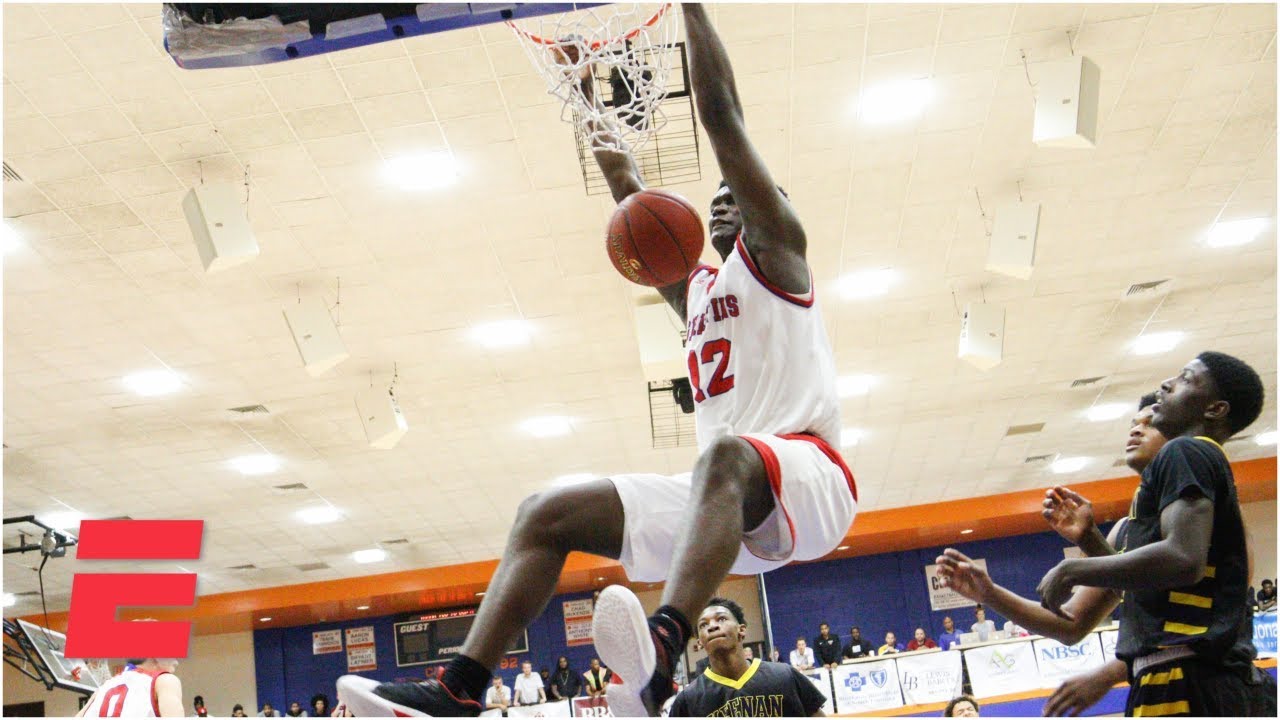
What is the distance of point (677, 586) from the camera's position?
229 cm

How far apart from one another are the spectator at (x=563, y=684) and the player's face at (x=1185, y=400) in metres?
14.4

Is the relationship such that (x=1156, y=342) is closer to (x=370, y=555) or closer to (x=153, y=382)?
(x=153, y=382)

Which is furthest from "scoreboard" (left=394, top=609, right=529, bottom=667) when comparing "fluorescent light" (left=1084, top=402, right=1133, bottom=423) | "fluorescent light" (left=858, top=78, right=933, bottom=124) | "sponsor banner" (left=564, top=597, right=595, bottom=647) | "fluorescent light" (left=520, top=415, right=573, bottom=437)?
"fluorescent light" (left=858, top=78, right=933, bottom=124)

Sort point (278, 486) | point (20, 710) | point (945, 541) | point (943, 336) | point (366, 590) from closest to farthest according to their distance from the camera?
point (943, 336) < point (278, 486) < point (366, 590) < point (945, 541) < point (20, 710)

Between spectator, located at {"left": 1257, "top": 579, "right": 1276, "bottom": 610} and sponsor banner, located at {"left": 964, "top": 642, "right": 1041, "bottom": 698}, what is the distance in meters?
3.13

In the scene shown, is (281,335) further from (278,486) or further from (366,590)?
(366,590)

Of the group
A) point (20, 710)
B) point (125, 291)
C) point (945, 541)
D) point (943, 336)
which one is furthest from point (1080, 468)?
point (20, 710)

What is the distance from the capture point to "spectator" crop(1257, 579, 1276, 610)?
1421 centimetres

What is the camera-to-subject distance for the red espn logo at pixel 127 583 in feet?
49.3

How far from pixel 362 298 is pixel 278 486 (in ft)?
19.6

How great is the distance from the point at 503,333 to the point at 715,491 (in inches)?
318

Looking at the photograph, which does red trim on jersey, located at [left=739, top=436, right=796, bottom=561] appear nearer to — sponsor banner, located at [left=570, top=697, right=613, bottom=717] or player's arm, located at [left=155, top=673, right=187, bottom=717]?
player's arm, located at [left=155, top=673, right=187, bottom=717]

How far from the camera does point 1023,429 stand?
15.2m

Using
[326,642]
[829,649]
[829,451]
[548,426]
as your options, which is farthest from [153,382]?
[326,642]
